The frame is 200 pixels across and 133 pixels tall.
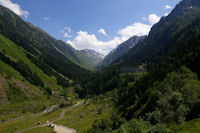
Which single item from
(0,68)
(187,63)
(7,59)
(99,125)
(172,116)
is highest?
(7,59)

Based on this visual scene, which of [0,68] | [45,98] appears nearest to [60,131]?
[45,98]

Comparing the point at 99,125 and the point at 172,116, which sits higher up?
the point at 172,116

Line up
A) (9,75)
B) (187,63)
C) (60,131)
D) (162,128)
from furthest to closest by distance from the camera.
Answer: (9,75)
(187,63)
(60,131)
(162,128)

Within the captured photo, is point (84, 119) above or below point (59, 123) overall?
above

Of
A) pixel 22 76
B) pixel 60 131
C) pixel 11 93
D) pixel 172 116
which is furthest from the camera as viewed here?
pixel 22 76

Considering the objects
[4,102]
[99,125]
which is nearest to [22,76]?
[4,102]

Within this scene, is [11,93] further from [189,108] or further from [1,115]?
[189,108]

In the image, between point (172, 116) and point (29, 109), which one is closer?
point (172, 116)

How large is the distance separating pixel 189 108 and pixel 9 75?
7011 inches

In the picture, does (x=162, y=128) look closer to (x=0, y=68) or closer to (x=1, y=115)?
(x=1, y=115)

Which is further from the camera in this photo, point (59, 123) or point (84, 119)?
point (84, 119)

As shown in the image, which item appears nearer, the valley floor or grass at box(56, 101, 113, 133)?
grass at box(56, 101, 113, 133)

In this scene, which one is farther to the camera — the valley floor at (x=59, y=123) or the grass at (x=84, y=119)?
the valley floor at (x=59, y=123)

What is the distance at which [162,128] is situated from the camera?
663 inches
